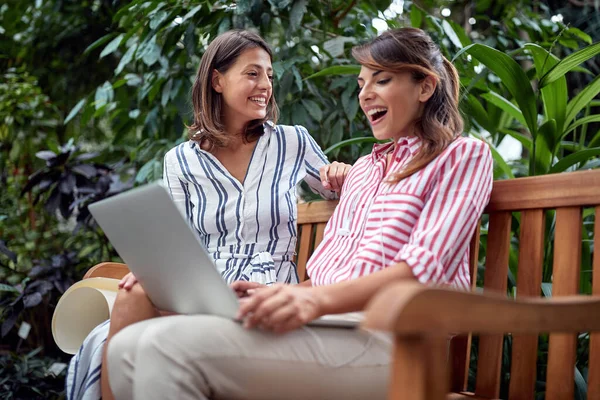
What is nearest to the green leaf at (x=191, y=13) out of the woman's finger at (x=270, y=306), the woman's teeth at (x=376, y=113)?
the woman's teeth at (x=376, y=113)

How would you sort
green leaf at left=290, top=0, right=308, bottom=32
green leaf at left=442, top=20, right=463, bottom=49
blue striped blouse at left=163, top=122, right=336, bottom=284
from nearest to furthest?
1. blue striped blouse at left=163, top=122, right=336, bottom=284
2. green leaf at left=442, top=20, right=463, bottom=49
3. green leaf at left=290, top=0, right=308, bottom=32

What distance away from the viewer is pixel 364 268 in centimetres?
131

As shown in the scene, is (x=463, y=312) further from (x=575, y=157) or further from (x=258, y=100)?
(x=258, y=100)

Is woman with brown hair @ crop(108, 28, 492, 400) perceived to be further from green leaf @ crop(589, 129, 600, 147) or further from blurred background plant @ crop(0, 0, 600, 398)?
green leaf @ crop(589, 129, 600, 147)

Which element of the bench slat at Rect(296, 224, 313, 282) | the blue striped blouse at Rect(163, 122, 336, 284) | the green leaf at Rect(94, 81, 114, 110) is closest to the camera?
the blue striped blouse at Rect(163, 122, 336, 284)

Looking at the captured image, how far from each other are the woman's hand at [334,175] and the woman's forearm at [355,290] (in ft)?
1.85

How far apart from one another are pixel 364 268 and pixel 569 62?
65 centimetres

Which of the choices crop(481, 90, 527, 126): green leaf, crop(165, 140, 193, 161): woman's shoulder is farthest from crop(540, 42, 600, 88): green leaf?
crop(165, 140, 193, 161): woman's shoulder

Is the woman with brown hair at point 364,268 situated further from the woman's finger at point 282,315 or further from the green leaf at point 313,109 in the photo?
the green leaf at point 313,109

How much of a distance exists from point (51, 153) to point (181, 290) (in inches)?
79.7

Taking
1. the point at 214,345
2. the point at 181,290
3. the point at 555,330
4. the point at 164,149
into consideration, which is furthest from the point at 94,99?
the point at 555,330

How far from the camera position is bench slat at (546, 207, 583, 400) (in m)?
1.23

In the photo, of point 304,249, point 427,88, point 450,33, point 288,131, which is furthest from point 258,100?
point 450,33

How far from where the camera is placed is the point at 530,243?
1362 mm
